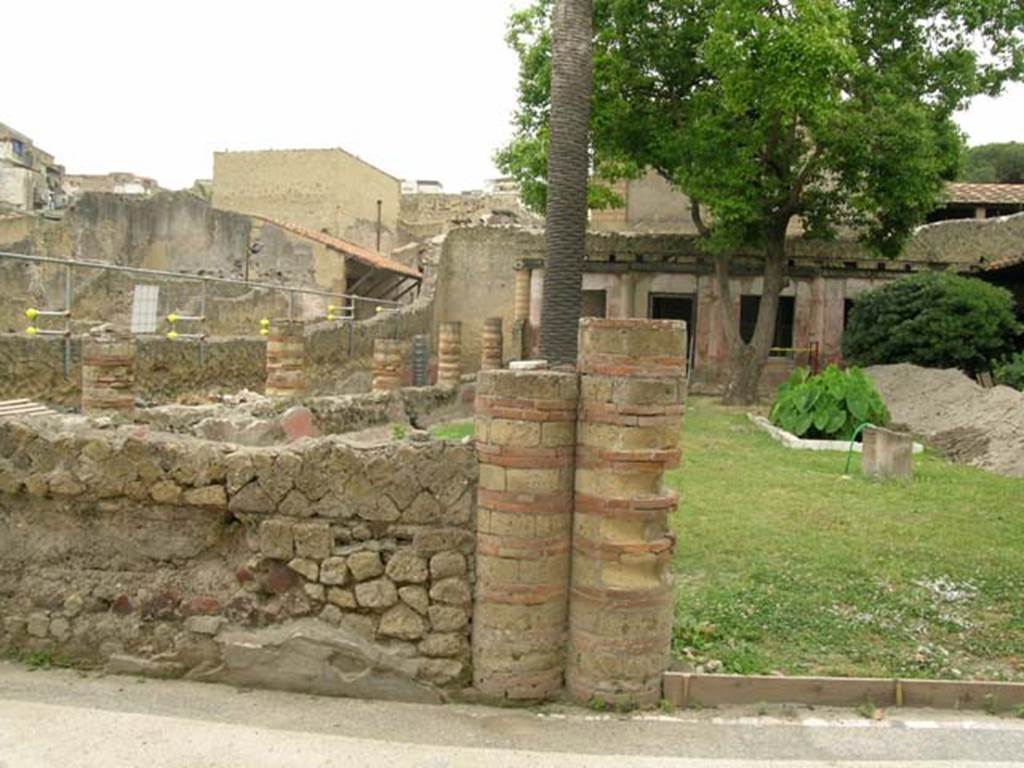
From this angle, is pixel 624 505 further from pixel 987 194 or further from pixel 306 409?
pixel 987 194

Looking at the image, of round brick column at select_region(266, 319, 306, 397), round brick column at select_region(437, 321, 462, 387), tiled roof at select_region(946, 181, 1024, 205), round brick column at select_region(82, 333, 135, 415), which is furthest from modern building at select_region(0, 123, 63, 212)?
tiled roof at select_region(946, 181, 1024, 205)

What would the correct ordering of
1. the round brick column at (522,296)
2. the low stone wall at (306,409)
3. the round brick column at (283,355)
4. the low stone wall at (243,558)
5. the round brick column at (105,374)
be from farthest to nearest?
1. the round brick column at (522,296)
2. the round brick column at (283,355)
3. the round brick column at (105,374)
4. the low stone wall at (306,409)
5. the low stone wall at (243,558)

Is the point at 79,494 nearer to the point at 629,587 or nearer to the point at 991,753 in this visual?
the point at 629,587

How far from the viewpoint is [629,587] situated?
3.96 metres

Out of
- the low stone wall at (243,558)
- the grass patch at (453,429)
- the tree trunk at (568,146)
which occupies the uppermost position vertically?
the tree trunk at (568,146)

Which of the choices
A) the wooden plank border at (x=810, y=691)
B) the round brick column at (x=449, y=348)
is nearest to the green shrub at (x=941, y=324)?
the round brick column at (x=449, y=348)

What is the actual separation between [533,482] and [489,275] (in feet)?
73.9

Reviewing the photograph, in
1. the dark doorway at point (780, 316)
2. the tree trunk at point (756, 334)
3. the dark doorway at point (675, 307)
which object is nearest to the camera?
the tree trunk at point (756, 334)

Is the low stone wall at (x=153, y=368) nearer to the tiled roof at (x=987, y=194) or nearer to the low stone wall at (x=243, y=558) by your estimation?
the low stone wall at (x=243, y=558)

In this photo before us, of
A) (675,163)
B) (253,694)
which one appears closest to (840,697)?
(253,694)

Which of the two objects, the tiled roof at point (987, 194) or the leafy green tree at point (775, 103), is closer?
the leafy green tree at point (775, 103)

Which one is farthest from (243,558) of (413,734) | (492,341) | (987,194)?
(987,194)

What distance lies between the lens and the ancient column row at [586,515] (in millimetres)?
3941

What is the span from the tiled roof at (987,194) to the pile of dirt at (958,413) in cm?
1095
